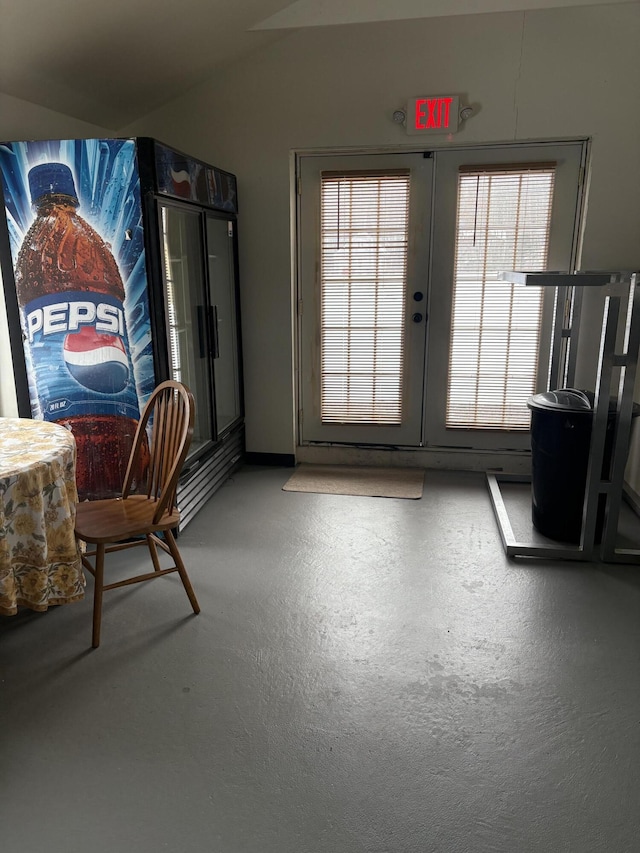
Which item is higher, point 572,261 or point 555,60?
point 555,60

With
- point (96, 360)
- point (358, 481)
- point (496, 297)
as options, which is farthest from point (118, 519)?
point (496, 297)

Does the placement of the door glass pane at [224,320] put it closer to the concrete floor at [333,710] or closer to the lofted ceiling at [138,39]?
the lofted ceiling at [138,39]

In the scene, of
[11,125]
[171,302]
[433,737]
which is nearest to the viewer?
[433,737]

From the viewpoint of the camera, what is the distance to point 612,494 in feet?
9.90

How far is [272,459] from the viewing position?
4.51 meters

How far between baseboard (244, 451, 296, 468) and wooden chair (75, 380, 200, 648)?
1651 millimetres

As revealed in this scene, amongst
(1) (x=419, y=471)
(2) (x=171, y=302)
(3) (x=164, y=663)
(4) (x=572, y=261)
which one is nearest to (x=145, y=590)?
(3) (x=164, y=663)

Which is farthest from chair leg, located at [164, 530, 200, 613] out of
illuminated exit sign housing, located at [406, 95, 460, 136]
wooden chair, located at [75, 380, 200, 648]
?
illuminated exit sign housing, located at [406, 95, 460, 136]

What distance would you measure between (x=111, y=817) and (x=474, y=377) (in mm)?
3285

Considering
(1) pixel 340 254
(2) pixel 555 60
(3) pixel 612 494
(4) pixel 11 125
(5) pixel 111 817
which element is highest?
(2) pixel 555 60

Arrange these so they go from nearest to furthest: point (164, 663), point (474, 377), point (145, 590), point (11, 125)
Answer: point (164, 663)
point (145, 590)
point (11, 125)
point (474, 377)

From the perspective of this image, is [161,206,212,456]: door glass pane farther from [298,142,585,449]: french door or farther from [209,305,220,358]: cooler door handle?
[298,142,585,449]: french door

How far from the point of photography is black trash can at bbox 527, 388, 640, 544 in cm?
309

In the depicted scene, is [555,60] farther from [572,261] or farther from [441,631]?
[441,631]
